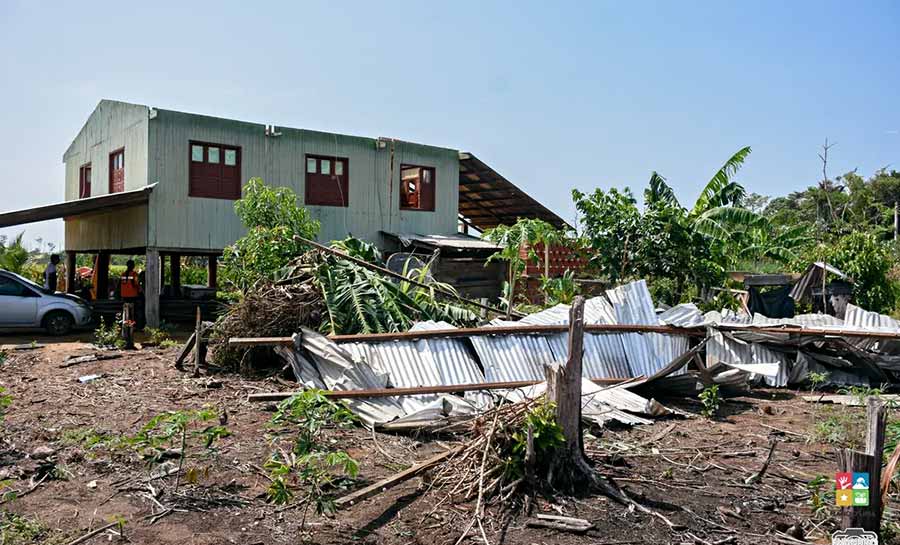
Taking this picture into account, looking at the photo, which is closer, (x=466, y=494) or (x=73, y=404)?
(x=466, y=494)

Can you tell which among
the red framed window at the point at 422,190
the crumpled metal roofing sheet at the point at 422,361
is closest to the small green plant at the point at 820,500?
the crumpled metal roofing sheet at the point at 422,361

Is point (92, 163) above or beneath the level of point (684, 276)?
above

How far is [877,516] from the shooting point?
4230mm

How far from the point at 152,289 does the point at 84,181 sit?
6.68 m

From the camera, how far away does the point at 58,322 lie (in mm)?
15344

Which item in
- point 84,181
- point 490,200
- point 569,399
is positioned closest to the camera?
point 569,399

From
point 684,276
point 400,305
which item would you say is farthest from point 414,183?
point 400,305

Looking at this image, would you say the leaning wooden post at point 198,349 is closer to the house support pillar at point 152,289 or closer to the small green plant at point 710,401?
the house support pillar at point 152,289

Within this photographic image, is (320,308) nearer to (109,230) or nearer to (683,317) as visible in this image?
(683,317)

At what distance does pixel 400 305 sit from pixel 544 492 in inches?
220

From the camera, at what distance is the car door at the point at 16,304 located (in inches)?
579

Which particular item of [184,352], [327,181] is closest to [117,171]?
[327,181]

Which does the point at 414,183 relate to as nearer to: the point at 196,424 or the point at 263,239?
the point at 263,239

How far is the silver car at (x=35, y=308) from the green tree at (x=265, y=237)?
569 centimetres
